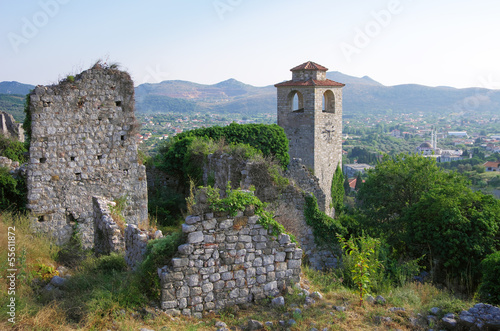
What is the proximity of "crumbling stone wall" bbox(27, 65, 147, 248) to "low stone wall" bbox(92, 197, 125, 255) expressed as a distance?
0.54m

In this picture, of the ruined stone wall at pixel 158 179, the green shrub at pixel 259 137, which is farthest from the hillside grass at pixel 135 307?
the green shrub at pixel 259 137

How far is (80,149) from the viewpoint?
867 cm

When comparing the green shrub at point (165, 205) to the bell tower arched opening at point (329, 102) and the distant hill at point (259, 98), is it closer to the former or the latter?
the bell tower arched opening at point (329, 102)

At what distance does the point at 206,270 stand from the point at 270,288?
3.10 feet

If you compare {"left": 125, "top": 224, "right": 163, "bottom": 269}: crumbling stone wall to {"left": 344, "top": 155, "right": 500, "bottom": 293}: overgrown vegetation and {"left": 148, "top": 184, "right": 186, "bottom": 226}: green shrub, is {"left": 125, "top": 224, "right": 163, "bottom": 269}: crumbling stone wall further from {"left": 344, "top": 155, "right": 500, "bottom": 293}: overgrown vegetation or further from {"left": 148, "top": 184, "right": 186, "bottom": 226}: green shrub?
{"left": 344, "top": 155, "right": 500, "bottom": 293}: overgrown vegetation

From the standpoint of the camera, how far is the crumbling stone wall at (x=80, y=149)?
8.32m

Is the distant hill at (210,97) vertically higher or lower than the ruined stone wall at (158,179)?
higher

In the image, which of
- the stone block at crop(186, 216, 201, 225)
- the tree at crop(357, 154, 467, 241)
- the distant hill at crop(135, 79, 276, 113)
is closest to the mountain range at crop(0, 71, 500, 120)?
the distant hill at crop(135, 79, 276, 113)

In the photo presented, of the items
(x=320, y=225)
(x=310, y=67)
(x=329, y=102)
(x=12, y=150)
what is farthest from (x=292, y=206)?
(x=329, y=102)

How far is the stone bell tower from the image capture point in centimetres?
2797

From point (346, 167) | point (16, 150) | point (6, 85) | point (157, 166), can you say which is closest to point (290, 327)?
point (157, 166)

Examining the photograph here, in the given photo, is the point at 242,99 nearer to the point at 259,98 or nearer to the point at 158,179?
the point at 259,98

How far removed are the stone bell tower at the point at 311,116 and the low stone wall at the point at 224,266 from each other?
22.2m

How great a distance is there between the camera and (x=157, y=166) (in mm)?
14281
